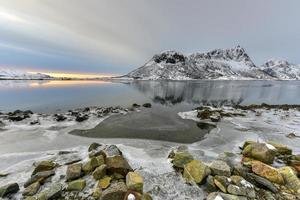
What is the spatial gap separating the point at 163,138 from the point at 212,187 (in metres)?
7.90

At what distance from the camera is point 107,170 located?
8.64m

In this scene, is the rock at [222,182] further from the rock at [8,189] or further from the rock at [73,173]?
the rock at [8,189]

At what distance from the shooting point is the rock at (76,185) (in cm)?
770

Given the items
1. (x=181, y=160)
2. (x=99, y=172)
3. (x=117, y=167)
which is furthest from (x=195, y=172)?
(x=99, y=172)

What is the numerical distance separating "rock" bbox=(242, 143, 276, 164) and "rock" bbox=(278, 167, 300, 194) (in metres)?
1.48

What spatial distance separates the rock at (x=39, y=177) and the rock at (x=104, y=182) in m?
2.81

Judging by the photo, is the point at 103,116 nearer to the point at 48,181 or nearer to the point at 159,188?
the point at 48,181

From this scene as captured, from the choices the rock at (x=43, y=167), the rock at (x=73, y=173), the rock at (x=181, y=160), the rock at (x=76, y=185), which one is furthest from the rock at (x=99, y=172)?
the rock at (x=181, y=160)

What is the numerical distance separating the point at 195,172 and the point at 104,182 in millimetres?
4251

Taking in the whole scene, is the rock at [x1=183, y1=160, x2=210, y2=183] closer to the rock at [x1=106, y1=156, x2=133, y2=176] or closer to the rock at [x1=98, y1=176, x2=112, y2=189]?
the rock at [x1=106, y1=156, x2=133, y2=176]

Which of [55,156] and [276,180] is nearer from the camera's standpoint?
[276,180]

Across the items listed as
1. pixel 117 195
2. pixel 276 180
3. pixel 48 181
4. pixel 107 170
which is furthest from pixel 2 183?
pixel 276 180

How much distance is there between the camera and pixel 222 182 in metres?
7.79

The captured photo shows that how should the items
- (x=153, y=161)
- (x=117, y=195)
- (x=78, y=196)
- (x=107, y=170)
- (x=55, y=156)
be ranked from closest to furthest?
(x=117, y=195) < (x=78, y=196) < (x=107, y=170) < (x=153, y=161) < (x=55, y=156)
